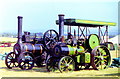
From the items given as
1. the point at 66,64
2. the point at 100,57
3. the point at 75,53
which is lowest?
the point at 66,64

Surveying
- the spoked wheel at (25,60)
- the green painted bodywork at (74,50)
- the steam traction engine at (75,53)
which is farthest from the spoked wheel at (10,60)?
the green painted bodywork at (74,50)

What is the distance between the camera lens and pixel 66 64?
1326cm

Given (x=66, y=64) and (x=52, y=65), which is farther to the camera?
(x=52, y=65)

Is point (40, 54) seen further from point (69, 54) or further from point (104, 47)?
point (104, 47)

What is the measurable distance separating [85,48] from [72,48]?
1.25 metres

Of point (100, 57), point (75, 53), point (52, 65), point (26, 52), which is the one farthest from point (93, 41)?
point (26, 52)

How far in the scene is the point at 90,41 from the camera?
48.6ft

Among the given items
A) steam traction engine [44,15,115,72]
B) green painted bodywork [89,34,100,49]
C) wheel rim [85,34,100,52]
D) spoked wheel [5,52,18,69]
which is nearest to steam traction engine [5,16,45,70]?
spoked wheel [5,52,18,69]

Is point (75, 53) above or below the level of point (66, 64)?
above

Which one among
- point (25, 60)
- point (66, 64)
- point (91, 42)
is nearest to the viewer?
point (66, 64)

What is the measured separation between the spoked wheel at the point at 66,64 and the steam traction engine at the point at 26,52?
7.09 feet

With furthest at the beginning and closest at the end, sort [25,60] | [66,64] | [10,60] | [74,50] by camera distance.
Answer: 1. [10,60]
2. [25,60]
3. [74,50]
4. [66,64]

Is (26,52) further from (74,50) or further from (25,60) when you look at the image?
(74,50)

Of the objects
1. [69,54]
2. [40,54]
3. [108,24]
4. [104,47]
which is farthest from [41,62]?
[108,24]
